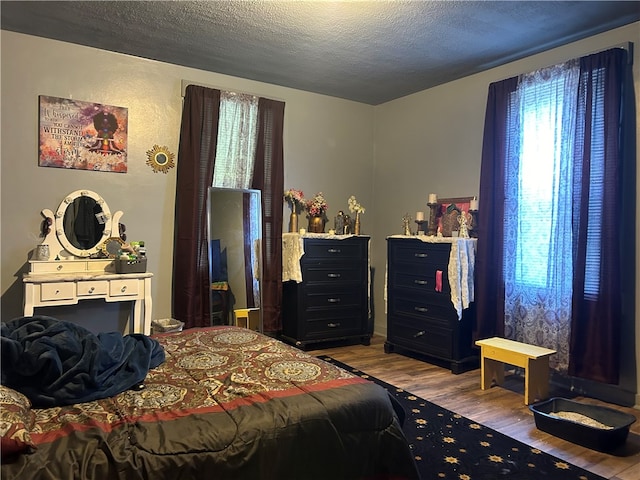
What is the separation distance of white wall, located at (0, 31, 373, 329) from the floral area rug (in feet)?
7.89

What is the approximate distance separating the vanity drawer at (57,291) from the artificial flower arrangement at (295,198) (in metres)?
2.13

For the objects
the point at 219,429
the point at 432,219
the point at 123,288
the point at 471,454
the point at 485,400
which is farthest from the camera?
the point at 432,219

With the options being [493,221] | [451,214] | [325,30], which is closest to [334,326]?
[451,214]

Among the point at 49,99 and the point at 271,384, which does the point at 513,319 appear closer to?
the point at 271,384

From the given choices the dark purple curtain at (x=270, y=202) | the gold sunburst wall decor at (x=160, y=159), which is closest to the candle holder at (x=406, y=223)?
the dark purple curtain at (x=270, y=202)

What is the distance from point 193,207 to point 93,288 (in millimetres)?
1072

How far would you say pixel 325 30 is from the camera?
3223 mm

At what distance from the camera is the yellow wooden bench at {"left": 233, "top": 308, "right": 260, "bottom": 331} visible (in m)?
4.24

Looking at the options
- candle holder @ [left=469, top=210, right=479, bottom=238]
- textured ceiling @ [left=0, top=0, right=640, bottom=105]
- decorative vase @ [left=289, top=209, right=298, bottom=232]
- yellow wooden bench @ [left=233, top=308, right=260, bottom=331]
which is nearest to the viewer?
textured ceiling @ [left=0, top=0, right=640, bottom=105]

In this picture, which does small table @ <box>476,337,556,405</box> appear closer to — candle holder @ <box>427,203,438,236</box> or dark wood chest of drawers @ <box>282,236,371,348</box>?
candle holder @ <box>427,203,438,236</box>

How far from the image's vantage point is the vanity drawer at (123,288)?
3359mm

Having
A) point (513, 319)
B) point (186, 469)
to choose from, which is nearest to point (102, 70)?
point (186, 469)

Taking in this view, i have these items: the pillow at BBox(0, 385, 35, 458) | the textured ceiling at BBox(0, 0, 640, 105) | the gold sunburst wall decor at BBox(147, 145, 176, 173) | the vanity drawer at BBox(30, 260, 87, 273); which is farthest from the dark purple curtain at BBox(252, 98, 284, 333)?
the pillow at BBox(0, 385, 35, 458)

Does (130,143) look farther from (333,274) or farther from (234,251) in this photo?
(333,274)
